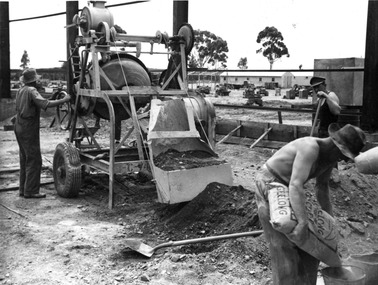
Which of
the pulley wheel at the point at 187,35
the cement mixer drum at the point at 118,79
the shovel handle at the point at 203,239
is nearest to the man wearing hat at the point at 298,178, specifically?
the shovel handle at the point at 203,239

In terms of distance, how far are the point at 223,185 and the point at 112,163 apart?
1.62m

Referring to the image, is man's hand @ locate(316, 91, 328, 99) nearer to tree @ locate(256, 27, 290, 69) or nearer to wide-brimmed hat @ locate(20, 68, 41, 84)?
wide-brimmed hat @ locate(20, 68, 41, 84)

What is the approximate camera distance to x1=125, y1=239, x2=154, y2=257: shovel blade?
5.43 metres

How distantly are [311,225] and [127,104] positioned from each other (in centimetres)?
514

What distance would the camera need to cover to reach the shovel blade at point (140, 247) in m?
5.43

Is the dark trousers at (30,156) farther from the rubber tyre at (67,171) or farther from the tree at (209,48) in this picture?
the tree at (209,48)

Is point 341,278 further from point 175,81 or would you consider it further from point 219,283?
point 175,81

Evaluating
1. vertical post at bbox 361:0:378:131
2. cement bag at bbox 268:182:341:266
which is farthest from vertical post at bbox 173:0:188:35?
cement bag at bbox 268:182:341:266

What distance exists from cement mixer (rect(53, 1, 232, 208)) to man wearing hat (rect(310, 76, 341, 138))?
160 centimetres

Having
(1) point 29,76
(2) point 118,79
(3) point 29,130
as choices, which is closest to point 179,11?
(2) point 118,79

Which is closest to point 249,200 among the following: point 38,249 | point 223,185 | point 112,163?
point 223,185

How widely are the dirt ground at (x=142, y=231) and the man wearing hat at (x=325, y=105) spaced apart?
833 millimetres

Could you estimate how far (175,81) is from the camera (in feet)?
28.6

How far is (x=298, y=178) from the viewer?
370cm
